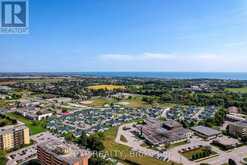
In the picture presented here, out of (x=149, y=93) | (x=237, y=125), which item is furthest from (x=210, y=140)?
(x=149, y=93)

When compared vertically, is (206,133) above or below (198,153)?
above

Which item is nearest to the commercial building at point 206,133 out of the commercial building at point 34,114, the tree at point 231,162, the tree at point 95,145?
the tree at point 231,162

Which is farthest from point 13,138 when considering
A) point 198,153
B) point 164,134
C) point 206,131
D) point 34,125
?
point 206,131

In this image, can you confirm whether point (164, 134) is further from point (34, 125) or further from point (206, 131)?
point (34, 125)

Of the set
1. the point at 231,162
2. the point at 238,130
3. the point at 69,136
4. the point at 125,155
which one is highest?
the point at 238,130

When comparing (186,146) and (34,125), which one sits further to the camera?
(34,125)

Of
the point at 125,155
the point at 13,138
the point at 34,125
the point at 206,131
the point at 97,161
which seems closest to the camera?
the point at 97,161

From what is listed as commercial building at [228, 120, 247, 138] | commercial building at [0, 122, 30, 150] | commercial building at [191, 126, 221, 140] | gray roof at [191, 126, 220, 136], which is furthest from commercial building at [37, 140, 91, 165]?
commercial building at [228, 120, 247, 138]
